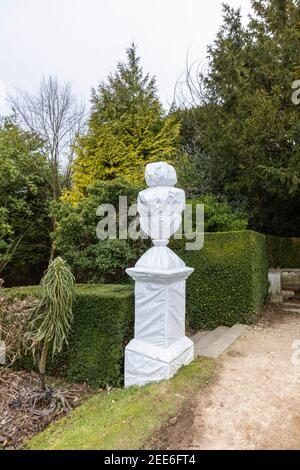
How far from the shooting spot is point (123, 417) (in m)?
2.40

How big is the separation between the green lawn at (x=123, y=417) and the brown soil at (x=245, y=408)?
104 millimetres

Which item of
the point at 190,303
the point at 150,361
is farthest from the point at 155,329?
the point at 190,303

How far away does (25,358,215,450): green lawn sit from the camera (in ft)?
6.97

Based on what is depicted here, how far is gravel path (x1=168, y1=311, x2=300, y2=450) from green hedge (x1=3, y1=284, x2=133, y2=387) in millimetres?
1135

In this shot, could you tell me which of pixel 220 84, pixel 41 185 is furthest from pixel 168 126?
pixel 41 185

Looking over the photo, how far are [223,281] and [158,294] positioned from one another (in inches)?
91.9

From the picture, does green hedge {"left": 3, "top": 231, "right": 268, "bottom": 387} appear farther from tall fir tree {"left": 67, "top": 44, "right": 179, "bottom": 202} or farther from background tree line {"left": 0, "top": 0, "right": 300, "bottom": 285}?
tall fir tree {"left": 67, "top": 44, "right": 179, "bottom": 202}

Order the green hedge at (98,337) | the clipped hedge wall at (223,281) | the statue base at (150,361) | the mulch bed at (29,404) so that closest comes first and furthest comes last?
the mulch bed at (29,404) → the statue base at (150,361) → the green hedge at (98,337) → the clipped hedge wall at (223,281)

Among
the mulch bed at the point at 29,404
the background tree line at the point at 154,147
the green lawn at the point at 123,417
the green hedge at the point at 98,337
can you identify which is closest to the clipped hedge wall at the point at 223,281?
the background tree line at the point at 154,147

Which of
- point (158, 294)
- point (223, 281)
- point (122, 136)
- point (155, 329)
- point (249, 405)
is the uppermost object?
point (122, 136)

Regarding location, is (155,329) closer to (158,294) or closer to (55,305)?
(158,294)

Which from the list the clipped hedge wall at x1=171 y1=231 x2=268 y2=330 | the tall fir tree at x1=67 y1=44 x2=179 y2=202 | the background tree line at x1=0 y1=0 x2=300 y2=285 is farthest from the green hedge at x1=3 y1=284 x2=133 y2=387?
the tall fir tree at x1=67 y1=44 x2=179 y2=202

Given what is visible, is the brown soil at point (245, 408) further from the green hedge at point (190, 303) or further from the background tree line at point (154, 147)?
the background tree line at point (154, 147)

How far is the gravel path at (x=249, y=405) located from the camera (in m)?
2.15
